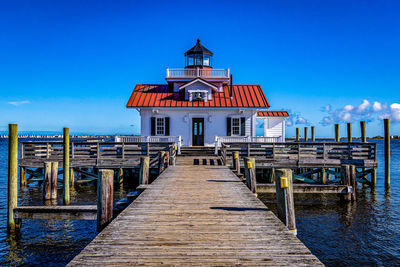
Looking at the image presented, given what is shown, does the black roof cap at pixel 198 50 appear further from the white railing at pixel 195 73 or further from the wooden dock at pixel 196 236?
the wooden dock at pixel 196 236

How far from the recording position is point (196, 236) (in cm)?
517

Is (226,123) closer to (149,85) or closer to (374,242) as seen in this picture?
(149,85)

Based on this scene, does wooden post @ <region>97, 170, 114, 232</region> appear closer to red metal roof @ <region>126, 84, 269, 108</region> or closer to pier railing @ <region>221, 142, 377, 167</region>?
pier railing @ <region>221, 142, 377, 167</region>

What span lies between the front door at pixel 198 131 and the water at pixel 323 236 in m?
11.0

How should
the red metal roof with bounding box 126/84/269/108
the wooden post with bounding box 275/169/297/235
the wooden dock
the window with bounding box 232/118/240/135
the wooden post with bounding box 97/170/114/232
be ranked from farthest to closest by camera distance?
the window with bounding box 232/118/240/135
the red metal roof with bounding box 126/84/269/108
the wooden post with bounding box 97/170/114/232
the wooden post with bounding box 275/169/297/235
the wooden dock

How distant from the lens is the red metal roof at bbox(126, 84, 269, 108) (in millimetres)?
24728

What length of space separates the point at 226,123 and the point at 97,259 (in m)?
21.3

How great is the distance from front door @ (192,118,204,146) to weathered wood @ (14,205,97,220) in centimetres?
1690

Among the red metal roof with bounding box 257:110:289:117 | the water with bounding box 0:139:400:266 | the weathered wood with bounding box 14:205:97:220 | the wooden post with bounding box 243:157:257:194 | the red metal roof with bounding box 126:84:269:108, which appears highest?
the red metal roof with bounding box 126:84:269:108

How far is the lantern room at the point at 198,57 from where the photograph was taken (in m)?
28.0

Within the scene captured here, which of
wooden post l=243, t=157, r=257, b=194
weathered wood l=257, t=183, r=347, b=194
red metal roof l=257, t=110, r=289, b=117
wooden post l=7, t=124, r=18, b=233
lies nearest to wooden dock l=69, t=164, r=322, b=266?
wooden post l=243, t=157, r=257, b=194

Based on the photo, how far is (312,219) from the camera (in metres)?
11.9

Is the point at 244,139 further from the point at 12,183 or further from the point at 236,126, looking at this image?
the point at 12,183

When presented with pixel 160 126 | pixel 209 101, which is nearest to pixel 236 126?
pixel 209 101
